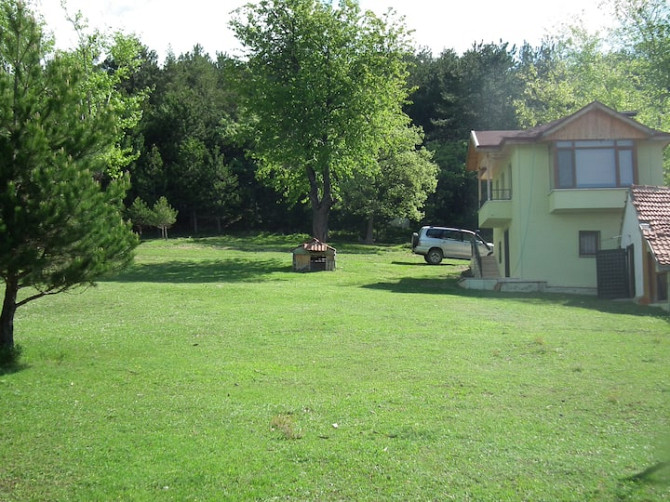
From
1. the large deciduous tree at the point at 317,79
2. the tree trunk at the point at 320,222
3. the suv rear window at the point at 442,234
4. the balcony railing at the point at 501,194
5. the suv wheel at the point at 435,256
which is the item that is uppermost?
the large deciduous tree at the point at 317,79

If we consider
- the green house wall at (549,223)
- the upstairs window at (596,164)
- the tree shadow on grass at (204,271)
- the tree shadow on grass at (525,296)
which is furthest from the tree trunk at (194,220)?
the upstairs window at (596,164)

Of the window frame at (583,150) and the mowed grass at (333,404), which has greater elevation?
the window frame at (583,150)

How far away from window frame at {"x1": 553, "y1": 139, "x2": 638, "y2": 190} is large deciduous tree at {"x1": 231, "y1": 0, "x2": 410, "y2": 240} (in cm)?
1044

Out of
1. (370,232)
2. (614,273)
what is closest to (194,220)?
(370,232)

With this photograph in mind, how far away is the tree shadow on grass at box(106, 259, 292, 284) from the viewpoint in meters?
26.5

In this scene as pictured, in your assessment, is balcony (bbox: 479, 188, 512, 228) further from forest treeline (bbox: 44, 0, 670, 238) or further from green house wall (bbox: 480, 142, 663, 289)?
forest treeline (bbox: 44, 0, 670, 238)

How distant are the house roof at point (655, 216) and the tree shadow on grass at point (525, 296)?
5.58 feet

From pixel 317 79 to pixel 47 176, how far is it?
22.8 m

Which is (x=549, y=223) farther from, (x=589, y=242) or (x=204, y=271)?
(x=204, y=271)

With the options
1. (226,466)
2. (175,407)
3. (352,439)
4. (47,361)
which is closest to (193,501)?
(226,466)

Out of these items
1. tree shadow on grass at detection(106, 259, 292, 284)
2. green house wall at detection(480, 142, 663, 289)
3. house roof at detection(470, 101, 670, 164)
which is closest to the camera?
house roof at detection(470, 101, 670, 164)

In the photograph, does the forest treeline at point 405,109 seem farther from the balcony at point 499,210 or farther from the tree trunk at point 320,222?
the balcony at point 499,210

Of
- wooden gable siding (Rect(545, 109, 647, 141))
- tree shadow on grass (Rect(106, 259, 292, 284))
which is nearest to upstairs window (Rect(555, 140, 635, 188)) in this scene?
wooden gable siding (Rect(545, 109, 647, 141))

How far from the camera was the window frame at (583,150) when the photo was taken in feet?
83.3
